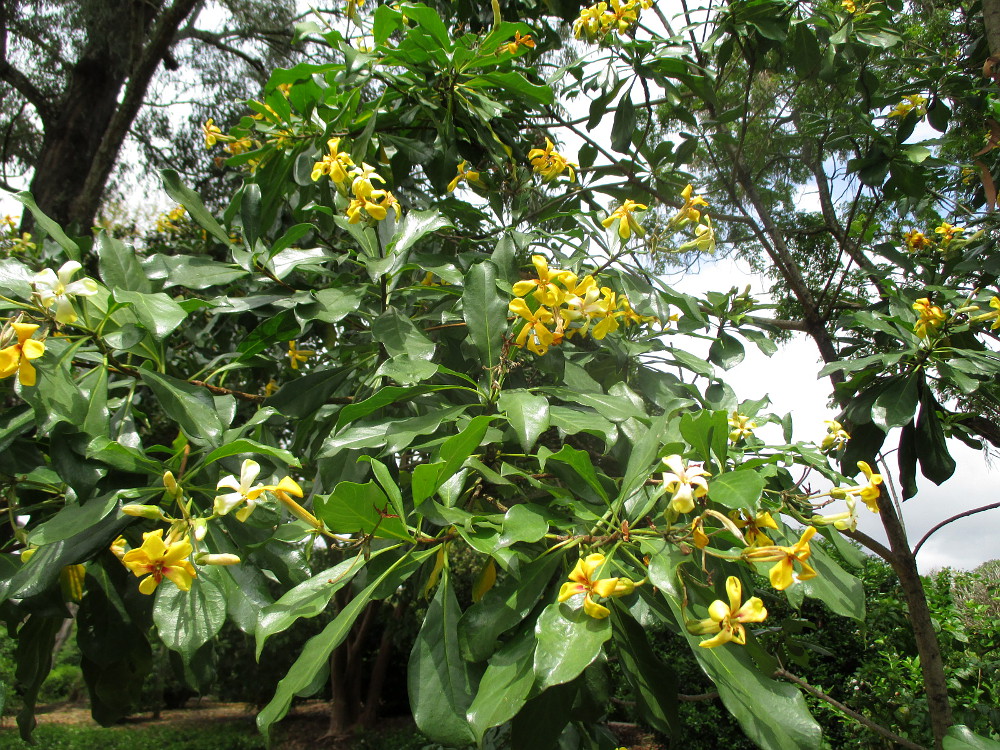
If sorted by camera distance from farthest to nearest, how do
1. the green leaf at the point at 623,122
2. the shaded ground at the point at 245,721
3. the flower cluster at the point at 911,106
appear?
1. the shaded ground at the point at 245,721
2. the flower cluster at the point at 911,106
3. the green leaf at the point at 623,122

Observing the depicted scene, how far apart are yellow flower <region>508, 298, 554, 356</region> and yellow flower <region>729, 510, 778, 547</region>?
43 centimetres

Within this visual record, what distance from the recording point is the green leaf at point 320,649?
36.1 inches

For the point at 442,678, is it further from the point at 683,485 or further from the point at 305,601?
the point at 683,485

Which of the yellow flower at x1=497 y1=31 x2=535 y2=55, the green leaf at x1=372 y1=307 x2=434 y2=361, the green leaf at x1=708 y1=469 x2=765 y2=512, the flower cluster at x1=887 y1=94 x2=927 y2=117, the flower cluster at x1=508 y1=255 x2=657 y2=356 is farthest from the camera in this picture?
the flower cluster at x1=887 y1=94 x2=927 y2=117

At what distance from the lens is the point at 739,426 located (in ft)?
4.78

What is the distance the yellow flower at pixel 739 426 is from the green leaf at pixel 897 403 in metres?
0.56

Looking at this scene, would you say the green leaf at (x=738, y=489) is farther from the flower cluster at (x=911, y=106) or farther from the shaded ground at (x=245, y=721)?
the shaded ground at (x=245, y=721)

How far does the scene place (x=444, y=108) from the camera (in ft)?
6.09

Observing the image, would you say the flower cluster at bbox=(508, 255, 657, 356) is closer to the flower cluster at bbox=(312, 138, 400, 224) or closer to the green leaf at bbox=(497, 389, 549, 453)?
the green leaf at bbox=(497, 389, 549, 453)

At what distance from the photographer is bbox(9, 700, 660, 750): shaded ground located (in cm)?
770

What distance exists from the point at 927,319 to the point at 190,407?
187 centimetres

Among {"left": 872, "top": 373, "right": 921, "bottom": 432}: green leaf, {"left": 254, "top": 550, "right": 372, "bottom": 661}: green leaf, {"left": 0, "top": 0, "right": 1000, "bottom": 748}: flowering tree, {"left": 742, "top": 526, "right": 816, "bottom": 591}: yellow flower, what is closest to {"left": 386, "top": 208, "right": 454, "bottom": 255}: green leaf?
{"left": 0, "top": 0, "right": 1000, "bottom": 748}: flowering tree

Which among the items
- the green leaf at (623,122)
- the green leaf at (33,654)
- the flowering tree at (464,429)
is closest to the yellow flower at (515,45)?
the flowering tree at (464,429)

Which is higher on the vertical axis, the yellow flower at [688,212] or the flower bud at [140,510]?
the yellow flower at [688,212]
